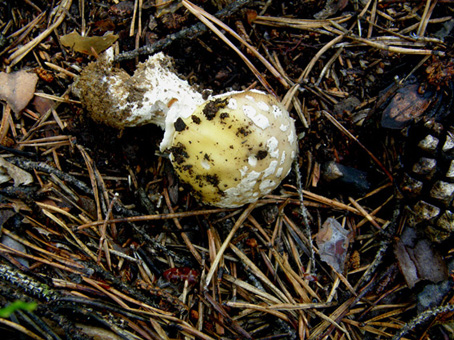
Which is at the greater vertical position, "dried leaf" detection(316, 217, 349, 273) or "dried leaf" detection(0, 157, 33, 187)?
"dried leaf" detection(0, 157, 33, 187)

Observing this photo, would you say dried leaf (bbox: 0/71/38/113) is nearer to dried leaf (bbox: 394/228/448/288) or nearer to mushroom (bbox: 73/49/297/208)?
mushroom (bbox: 73/49/297/208)

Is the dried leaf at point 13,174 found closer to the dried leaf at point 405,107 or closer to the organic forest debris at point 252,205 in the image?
the organic forest debris at point 252,205

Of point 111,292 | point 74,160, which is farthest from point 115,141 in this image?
point 111,292

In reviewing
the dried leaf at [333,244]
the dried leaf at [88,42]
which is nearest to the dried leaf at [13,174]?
the dried leaf at [88,42]

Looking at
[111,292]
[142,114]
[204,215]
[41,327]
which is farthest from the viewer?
[204,215]

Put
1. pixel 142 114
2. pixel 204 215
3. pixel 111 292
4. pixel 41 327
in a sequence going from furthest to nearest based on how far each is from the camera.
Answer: pixel 204 215 < pixel 142 114 < pixel 111 292 < pixel 41 327

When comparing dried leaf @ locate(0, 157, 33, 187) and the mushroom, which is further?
dried leaf @ locate(0, 157, 33, 187)

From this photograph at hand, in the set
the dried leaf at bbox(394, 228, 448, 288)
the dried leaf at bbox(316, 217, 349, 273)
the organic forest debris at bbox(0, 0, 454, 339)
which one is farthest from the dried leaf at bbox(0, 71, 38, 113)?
the dried leaf at bbox(394, 228, 448, 288)

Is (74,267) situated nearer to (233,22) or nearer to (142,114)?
(142,114)
